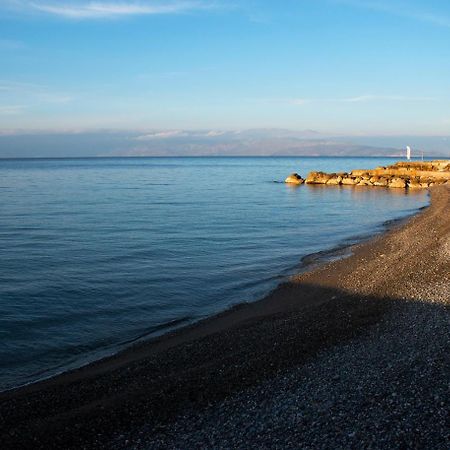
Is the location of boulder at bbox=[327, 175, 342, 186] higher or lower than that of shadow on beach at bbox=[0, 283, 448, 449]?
higher

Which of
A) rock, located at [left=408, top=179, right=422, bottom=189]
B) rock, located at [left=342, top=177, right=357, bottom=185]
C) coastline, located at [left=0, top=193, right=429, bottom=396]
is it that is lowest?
coastline, located at [left=0, top=193, right=429, bottom=396]

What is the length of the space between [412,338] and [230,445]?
6343 millimetres

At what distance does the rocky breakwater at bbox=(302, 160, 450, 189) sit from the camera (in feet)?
277

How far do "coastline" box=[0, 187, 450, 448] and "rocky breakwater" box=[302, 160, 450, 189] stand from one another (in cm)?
6725

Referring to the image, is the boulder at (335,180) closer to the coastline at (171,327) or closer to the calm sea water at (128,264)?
the calm sea water at (128,264)

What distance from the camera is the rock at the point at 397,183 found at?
274ft

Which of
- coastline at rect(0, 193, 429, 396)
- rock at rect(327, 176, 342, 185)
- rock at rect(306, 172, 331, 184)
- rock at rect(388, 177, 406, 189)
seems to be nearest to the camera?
coastline at rect(0, 193, 429, 396)

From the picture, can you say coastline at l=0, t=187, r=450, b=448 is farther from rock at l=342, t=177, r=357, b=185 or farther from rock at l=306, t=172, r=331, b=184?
rock at l=306, t=172, r=331, b=184

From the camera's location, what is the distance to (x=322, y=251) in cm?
3086

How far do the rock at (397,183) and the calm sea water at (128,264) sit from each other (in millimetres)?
28885

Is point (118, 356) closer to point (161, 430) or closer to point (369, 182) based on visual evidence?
point (161, 430)

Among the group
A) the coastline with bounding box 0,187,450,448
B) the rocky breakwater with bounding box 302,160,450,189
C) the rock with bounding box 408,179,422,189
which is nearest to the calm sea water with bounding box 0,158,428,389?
the coastline with bounding box 0,187,450,448

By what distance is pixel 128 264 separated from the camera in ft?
86.1

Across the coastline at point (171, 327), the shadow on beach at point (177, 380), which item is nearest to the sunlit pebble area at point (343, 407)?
the shadow on beach at point (177, 380)
